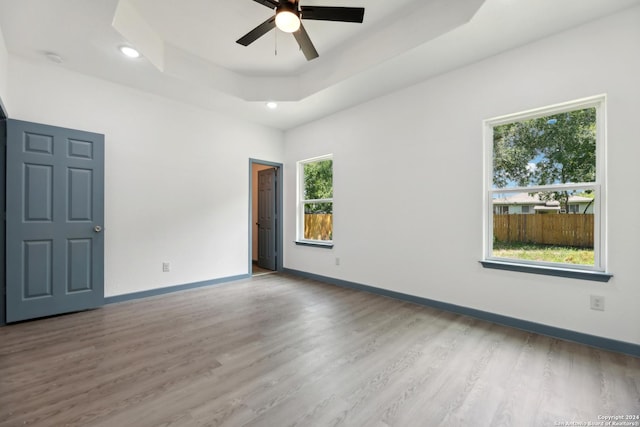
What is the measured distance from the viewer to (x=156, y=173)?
394cm

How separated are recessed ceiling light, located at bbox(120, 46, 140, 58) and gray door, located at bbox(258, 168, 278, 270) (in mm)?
2982

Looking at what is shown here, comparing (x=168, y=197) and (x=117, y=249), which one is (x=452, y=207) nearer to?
(x=168, y=197)

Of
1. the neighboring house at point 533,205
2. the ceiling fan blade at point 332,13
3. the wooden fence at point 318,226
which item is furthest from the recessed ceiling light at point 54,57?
the neighboring house at point 533,205

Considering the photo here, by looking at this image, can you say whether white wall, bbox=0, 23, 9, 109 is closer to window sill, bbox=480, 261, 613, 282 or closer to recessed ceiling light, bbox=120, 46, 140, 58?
recessed ceiling light, bbox=120, 46, 140, 58

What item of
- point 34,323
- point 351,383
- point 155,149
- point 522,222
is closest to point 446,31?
point 522,222

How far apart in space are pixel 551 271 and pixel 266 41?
3812mm

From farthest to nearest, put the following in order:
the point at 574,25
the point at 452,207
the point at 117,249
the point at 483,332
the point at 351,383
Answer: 1. the point at 117,249
2. the point at 452,207
3. the point at 483,332
4. the point at 574,25
5. the point at 351,383

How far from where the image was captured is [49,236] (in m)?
3.08

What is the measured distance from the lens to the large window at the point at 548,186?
2502 millimetres

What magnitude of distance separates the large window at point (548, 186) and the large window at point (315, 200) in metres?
2.46

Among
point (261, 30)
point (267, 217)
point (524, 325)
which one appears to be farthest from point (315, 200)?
point (524, 325)

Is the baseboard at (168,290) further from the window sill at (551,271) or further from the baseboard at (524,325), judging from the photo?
the window sill at (551,271)

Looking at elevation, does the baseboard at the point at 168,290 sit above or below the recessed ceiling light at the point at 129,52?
below

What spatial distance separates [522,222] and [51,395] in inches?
162
